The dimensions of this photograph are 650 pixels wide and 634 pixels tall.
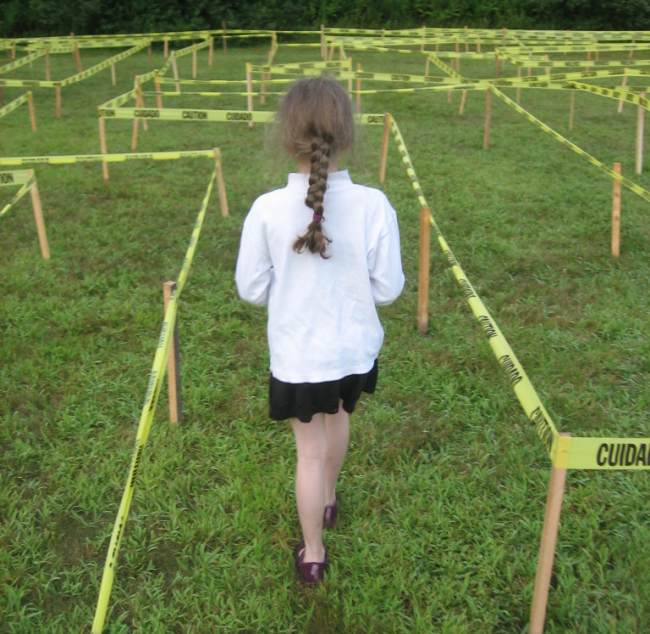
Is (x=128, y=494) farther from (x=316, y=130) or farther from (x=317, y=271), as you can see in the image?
(x=316, y=130)

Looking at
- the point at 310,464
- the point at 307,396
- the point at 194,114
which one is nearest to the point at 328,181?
the point at 307,396

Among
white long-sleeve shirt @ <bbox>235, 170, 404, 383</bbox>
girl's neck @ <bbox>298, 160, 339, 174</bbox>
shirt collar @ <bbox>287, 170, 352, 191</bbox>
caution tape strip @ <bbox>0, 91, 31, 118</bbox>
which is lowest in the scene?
white long-sleeve shirt @ <bbox>235, 170, 404, 383</bbox>

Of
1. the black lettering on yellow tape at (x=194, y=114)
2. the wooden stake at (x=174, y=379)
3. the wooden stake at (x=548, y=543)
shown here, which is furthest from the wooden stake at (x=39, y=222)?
the wooden stake at (x=548, y=543)

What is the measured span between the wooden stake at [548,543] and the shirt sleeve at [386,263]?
694 millimetres

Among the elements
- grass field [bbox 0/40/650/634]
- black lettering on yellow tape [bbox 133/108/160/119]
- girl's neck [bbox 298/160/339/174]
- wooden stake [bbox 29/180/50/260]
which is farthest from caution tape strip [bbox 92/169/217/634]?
black lettering on yellow tape [bbox 133/108/160/119]

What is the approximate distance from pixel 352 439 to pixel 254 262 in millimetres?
1544

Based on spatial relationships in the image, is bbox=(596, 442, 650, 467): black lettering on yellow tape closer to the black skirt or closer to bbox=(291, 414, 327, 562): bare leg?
the black skirt

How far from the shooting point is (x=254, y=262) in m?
2.11

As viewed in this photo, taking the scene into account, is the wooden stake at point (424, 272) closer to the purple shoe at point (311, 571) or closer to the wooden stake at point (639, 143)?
the purple shoe at point (311, 571)

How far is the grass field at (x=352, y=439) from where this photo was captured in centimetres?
251

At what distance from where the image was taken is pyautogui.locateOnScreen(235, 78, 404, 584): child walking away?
78.3 inches

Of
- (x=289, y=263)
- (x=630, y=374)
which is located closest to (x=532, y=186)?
(x=630, y=374)

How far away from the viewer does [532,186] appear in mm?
7289

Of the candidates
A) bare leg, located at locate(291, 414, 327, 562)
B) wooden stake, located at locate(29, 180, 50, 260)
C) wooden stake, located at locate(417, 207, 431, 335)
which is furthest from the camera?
wooden stake, located at locate(29, 180, 50, 260)
